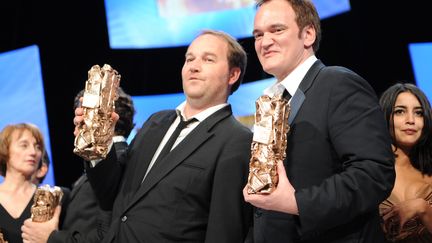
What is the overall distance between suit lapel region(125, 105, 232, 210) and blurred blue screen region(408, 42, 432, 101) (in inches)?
128

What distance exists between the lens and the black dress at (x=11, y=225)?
356 centimetres

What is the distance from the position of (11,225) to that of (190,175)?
5.01 ft

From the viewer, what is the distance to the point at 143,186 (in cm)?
265

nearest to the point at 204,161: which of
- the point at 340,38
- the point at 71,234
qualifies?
the point at 71,234

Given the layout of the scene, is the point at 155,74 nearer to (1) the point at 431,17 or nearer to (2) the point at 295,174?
(1) the point at 431,17

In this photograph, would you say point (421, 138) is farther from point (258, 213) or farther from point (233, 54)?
point (258, 213)

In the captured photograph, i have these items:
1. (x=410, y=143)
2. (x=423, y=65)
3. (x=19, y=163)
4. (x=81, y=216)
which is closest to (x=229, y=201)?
(x=81, y=216)

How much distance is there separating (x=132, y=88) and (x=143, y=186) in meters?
4.31

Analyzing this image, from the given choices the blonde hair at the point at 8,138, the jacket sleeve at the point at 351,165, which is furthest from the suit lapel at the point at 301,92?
the blonde hair at the point at 8,138

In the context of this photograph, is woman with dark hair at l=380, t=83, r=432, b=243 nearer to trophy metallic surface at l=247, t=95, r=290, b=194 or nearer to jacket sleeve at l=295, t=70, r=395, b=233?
jacket sleeve at l=295, t=70, r=395, b=233

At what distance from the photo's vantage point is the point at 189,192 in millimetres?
2582

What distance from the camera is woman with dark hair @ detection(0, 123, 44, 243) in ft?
12.5

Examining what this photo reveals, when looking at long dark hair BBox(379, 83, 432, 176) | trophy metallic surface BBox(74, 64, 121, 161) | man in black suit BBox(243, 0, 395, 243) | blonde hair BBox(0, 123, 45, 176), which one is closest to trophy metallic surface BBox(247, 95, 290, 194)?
man in black suit BBox(243, 0, 395, 243)

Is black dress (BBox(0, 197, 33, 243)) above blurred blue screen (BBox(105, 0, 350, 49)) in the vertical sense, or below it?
below
